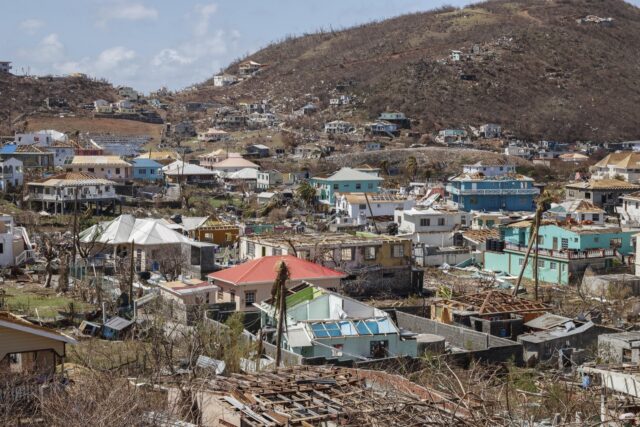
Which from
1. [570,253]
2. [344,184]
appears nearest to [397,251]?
[570,253]

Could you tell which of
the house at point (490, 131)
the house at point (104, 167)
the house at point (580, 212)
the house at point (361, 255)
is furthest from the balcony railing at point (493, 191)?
the house at point (490, 131)

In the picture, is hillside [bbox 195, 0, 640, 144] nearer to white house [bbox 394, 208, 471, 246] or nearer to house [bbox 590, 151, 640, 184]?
house [bbox 590, 151, 640, 184]


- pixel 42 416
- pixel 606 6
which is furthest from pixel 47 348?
pixel 606 6

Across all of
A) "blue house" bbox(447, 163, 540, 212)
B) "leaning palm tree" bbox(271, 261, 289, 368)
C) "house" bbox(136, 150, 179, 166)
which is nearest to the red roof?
"leaning palm tree" bbox(271, 261, 289, 368)

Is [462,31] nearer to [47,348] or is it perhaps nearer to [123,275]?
[123,275]

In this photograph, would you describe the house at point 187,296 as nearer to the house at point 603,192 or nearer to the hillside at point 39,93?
the house at point 603,192
